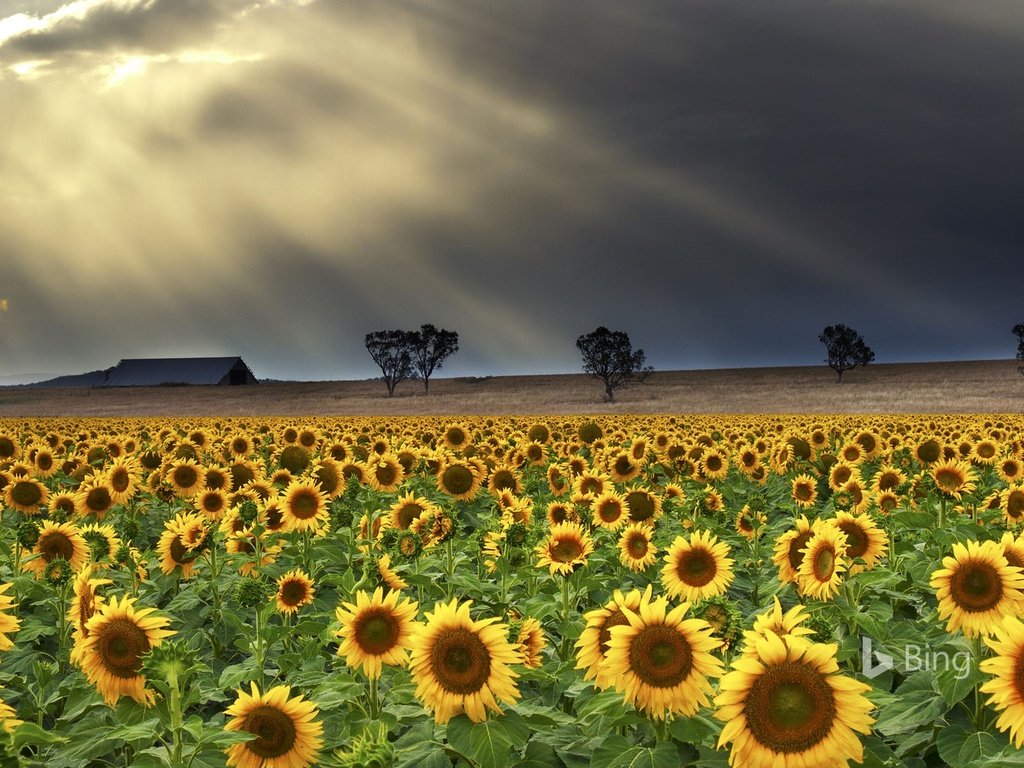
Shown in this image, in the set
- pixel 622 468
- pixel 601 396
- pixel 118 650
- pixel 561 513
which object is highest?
pixel 601 396

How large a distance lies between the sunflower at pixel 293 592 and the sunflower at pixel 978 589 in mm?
5068

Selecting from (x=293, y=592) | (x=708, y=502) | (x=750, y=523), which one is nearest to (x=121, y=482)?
(x=293, y=592)

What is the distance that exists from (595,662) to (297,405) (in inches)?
3752

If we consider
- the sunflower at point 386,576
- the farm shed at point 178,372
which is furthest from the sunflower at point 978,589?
the farm shed at point 178,372

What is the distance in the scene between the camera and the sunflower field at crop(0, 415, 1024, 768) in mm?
3617

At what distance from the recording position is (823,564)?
222 inches

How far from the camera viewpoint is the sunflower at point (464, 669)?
375 cm

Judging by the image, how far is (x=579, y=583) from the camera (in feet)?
21.4

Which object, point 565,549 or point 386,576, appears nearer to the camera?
point 386,576

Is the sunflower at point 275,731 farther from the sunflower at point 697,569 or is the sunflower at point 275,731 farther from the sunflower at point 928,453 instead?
the sunflower at point 928,453

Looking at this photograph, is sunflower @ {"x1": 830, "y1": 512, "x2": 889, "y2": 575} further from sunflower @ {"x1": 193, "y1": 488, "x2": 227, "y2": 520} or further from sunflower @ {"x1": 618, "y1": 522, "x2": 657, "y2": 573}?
sunflower @ {"x1": 193, "y1": 488, "x2": 227, "y2": 520}

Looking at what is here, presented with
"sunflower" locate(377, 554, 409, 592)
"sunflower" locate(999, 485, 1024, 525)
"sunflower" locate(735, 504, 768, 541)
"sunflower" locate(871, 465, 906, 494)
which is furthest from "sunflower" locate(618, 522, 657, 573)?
"sunflower" locate(871, 465, 906, 494)

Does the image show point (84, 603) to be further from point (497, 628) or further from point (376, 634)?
point (497, 628)

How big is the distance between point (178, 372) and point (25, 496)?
154 m
